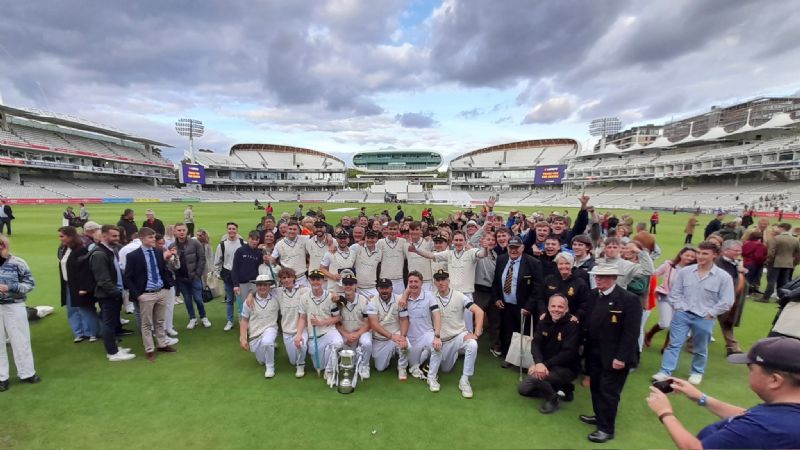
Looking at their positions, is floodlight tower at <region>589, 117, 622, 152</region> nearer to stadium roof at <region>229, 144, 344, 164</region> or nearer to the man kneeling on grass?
stadium roof at <region>229, 144, 344, 164</region>

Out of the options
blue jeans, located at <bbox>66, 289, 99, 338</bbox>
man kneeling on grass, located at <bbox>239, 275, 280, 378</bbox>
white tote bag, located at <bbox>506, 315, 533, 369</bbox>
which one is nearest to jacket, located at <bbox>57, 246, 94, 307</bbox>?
blue jeans, located at <bbox>66, 289, 99, 338</bbox>

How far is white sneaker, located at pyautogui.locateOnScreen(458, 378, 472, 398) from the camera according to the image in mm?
4309

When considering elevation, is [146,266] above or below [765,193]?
below

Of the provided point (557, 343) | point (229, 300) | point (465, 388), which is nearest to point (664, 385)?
point (557, 343)

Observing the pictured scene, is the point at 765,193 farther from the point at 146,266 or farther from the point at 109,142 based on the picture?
the point at 109,142

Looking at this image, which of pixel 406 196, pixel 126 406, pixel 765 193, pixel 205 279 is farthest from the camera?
pixel 406 196

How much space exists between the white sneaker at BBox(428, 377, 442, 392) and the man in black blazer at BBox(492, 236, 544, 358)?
50.7 inches

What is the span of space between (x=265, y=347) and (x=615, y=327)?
4.59 m

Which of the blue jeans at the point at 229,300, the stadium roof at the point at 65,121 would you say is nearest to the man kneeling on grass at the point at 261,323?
the blue jeans at the point at 229,300

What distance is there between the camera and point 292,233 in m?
6.55

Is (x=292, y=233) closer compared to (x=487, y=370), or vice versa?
(x=487, y=370)

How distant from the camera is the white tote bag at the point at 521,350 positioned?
484 centimetres

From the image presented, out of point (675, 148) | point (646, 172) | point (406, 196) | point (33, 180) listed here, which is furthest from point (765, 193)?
point (33, 180)

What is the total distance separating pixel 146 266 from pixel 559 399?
A: 653 centimetres
